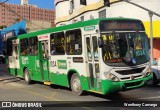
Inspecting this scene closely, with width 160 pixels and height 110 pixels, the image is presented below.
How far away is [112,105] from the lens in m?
10.9

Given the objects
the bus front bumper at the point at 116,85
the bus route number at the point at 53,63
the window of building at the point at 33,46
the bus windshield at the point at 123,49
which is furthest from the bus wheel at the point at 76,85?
the window of building at the point at 33,46

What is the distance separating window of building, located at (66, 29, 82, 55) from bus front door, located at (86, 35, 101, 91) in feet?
1.93

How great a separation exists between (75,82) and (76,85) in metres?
0.14

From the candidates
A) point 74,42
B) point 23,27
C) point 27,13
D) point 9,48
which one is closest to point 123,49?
point 74,42

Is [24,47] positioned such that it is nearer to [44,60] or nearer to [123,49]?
[44,60]

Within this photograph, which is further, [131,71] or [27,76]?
[27,76]

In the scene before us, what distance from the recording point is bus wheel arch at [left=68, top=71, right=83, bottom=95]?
13380mm

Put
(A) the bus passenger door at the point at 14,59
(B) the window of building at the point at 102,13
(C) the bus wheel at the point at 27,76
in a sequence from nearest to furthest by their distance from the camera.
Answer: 1. (C) the bus wheel at the point at 27,76
2. (A) the bus passenger door at the point at 14,59
3. (B) the window of building at the point at 102,13

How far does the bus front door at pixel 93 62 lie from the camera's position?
39.2 feet

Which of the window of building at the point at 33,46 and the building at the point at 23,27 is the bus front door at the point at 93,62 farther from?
the building at the point at 23,27

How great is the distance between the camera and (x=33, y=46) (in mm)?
17641

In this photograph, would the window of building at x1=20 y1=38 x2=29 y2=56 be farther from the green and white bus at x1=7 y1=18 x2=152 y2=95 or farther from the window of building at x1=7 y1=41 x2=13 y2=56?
the green and white bus at x1=7 y1=18 x2=152 y2=95

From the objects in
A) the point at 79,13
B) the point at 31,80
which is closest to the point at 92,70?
the point at 31,80

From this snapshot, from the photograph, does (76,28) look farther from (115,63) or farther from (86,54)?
(115,63)
